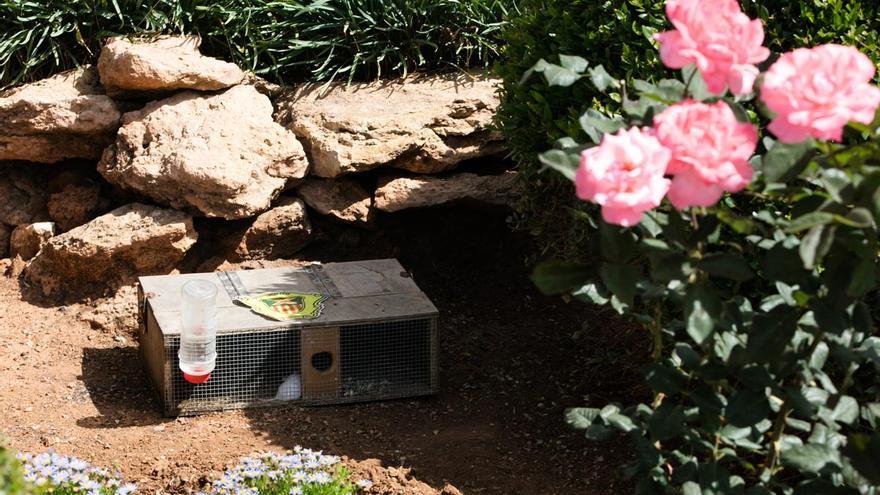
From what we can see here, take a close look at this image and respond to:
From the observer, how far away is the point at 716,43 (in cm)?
224

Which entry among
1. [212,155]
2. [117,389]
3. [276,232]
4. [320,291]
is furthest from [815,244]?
[276,232]

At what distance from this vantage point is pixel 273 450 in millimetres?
4211

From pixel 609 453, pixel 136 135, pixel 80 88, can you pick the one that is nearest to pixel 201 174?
pixel 136 135

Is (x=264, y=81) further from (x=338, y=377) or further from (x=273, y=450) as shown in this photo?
(x=273, y=450)

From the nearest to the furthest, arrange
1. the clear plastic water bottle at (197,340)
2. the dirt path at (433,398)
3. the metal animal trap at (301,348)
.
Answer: the dirt path at (433,398) < the clear plastic water bottle at (197,340) < the metal animal trap at (301,348)

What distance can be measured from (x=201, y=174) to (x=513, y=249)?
1572 mm

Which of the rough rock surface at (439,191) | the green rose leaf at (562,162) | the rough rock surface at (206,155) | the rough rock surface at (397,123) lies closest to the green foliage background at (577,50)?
the rough rock surface at (439,191)

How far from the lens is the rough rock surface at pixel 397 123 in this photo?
5.43 metres

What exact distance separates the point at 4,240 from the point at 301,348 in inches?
85.3

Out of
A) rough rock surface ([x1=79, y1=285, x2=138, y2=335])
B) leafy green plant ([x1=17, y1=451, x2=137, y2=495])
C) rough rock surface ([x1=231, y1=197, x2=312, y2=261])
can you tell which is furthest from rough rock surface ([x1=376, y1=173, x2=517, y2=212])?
leafy green plant ([x1=17, y1=451, x2=137, y2=495])

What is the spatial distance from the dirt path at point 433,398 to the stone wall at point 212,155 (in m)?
0.25

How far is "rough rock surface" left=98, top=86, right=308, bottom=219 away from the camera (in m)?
5.27

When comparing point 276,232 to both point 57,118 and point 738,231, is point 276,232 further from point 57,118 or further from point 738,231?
point 738,231

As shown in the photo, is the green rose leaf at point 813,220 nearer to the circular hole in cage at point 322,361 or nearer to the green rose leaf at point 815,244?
the green rose leaf at point 815,244
